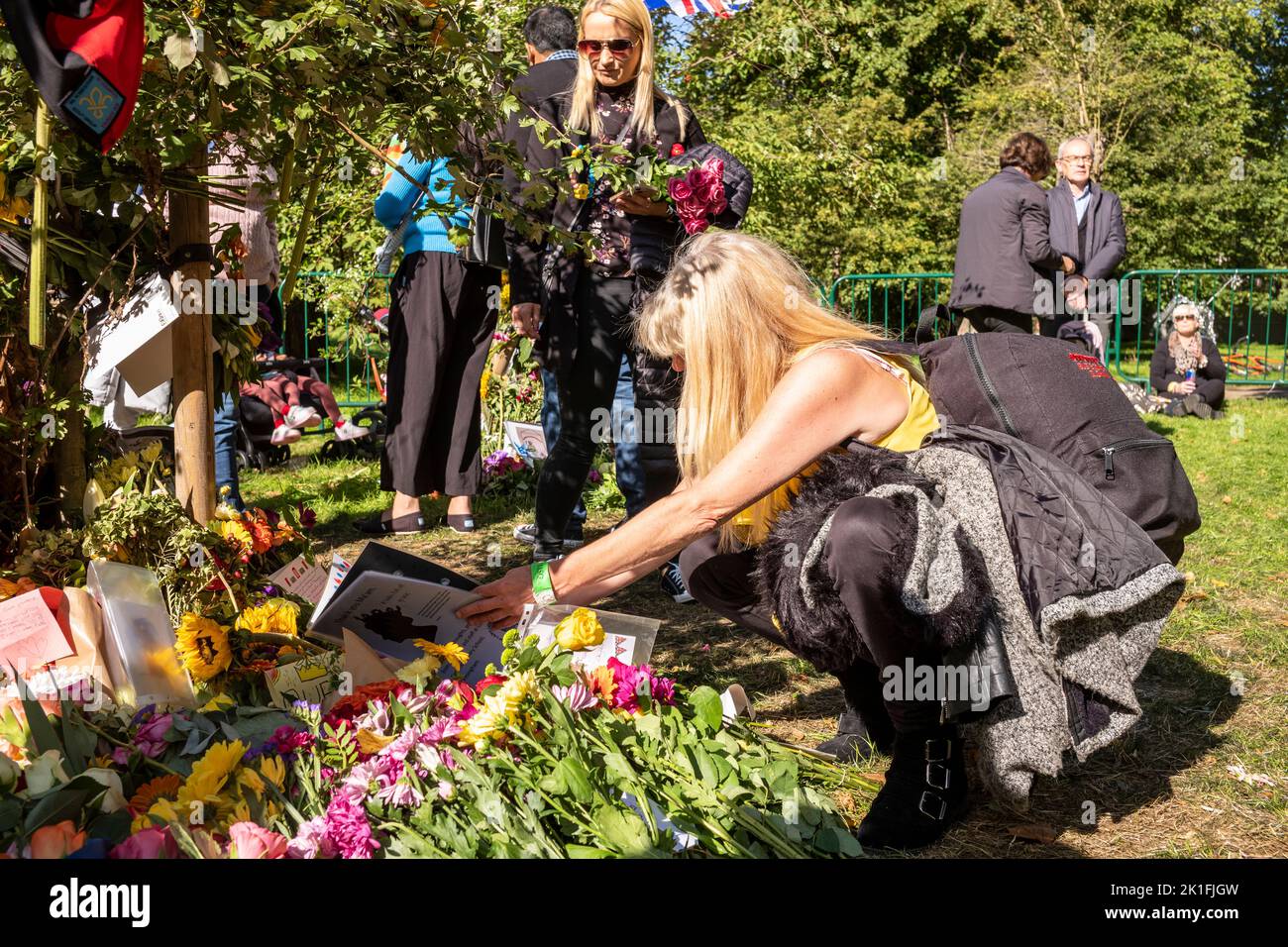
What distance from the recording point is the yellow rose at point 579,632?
230cm

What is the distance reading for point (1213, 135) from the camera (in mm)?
19250

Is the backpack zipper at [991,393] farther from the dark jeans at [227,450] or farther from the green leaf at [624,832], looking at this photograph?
the dark jeans at [227,450]

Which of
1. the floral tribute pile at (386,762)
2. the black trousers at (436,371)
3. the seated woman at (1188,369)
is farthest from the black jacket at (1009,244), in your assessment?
the floral tribute pile at (386,762)

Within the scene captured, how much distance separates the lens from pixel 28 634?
2289 millimetres

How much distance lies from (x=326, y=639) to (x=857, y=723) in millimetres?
1220

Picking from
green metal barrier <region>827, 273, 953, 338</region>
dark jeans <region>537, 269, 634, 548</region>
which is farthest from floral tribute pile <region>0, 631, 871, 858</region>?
green metal barrier <region>827, 273, 953, 338</region>

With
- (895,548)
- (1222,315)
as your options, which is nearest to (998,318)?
(895,548)

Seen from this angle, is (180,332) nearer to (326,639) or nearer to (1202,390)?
(326,639)

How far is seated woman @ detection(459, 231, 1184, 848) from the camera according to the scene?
2238 millimetres

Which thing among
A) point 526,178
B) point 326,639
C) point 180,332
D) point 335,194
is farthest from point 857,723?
point 335,194

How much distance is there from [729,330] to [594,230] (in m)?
1.70

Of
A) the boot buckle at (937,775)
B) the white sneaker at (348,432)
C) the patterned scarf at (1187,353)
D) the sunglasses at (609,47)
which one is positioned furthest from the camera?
the patterned scarf at (1187,353)

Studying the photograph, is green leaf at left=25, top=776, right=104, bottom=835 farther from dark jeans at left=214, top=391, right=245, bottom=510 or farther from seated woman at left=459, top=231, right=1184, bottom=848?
dark jeans at left=214, top=391, right=245, bottom=510

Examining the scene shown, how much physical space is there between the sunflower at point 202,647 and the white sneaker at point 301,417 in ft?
15.3
